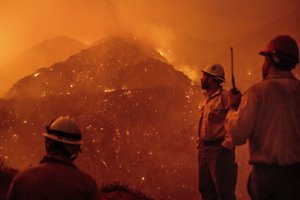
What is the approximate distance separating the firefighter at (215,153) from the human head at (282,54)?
73.2 inches

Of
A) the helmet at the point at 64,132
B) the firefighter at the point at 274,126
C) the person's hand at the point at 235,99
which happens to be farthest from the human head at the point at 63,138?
the person's hand at the point at 235,99

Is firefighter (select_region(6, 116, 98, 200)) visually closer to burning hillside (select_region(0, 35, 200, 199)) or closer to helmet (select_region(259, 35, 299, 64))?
helmet (select_region(259, 35, 299, 64))

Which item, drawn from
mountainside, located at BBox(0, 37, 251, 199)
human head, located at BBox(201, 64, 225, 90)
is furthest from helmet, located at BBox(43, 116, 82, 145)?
mountainside, located at BBox(0, 37, 251, 199)

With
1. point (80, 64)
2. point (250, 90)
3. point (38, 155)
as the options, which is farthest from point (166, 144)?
point (250, 90)

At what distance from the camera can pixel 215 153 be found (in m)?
5.37

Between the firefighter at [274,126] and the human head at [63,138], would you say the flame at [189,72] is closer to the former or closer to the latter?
the firefighter at [274,126]

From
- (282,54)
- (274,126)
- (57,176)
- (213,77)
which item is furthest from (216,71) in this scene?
(57,176)

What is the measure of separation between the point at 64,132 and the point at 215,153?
9.43 feet

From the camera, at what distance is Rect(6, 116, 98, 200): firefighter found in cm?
275

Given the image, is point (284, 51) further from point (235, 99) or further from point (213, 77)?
point (213, 77)

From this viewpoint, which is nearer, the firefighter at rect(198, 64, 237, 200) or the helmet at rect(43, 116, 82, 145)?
the helmet at rect(43, 116, 82, 145)

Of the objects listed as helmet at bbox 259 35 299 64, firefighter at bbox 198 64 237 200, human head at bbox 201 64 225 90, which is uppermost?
helmet at bbox 259 35 299 64

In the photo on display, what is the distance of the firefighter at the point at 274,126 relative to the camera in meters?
3.20

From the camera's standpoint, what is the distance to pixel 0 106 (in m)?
16.2
